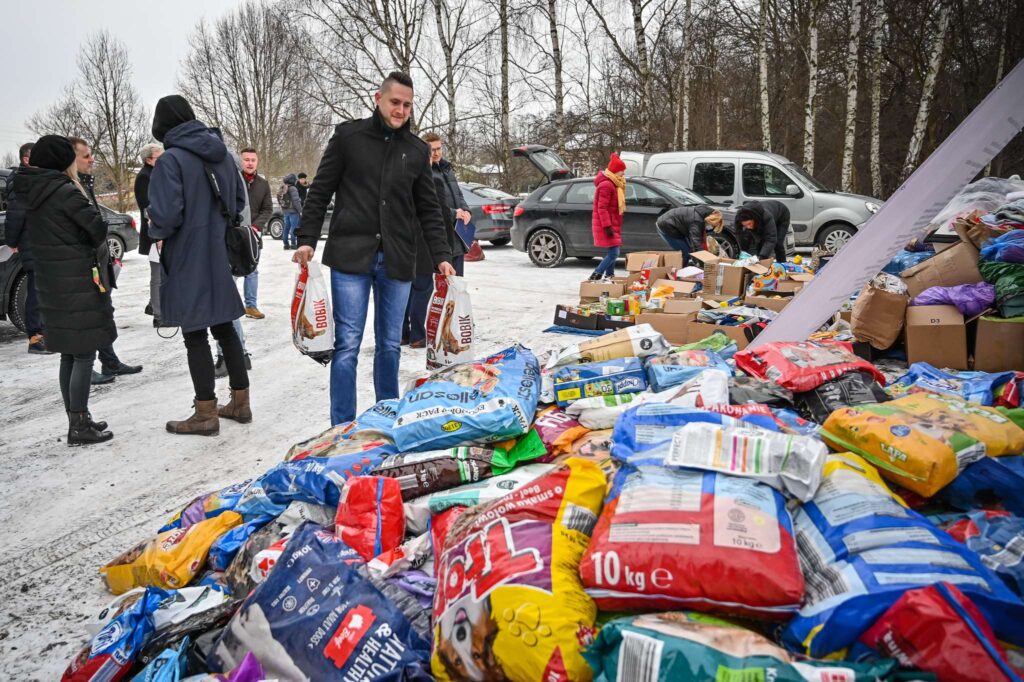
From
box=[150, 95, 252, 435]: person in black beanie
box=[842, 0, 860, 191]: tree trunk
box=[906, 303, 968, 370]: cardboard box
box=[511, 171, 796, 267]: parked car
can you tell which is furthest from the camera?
box=[842, 0, 860, 191]: tree trunk

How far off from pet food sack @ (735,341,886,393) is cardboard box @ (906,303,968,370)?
1.93 meters

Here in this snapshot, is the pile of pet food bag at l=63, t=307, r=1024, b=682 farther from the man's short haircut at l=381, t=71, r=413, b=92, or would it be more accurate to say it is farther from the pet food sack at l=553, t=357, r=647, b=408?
the man's short haircut at l=381, t=71, r=413, b=92

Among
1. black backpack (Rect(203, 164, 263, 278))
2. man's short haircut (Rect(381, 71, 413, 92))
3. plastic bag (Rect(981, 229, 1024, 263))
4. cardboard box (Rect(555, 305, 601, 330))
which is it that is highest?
man's short haircut (Rect(381, 71, 413, 92))

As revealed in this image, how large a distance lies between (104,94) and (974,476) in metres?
38.3

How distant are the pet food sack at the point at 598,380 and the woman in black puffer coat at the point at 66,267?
2876 millimetres

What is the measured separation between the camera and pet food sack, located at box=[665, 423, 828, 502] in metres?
1.87

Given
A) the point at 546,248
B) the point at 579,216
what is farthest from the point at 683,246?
the point at 546,248

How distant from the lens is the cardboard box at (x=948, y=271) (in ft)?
16.6

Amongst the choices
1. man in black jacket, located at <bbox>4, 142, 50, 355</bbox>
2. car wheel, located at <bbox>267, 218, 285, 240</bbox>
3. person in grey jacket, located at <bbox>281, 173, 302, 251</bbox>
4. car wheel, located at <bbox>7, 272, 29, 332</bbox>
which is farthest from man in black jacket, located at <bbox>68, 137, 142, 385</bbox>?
car wheel, located at <bbox>267, 218, 285, 240</bbox>

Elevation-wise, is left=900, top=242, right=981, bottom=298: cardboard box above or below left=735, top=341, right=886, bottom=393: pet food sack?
above

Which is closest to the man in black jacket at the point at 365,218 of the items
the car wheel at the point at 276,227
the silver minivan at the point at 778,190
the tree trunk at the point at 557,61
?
the silver minivan at the point at 778,190

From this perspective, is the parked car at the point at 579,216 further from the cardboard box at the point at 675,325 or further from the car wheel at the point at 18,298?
the car wheel at the point at 18,298

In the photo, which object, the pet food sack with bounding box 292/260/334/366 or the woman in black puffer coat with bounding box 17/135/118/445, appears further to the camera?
the woman in black puffer coat with bounding box 17/135/118/445

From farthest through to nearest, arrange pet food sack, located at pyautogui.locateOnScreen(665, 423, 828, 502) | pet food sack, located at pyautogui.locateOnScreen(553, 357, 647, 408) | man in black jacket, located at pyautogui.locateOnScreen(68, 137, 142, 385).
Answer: man in black jacket, located at pyautogui.locateOnScreen(68, 137, 142, 385), pet food sack, located at pyautogui.locateOnScreen(553, 357, 647, 408), pet food sack, located at pyautogui.locateOnScreen(665, 423, 828, 502)
